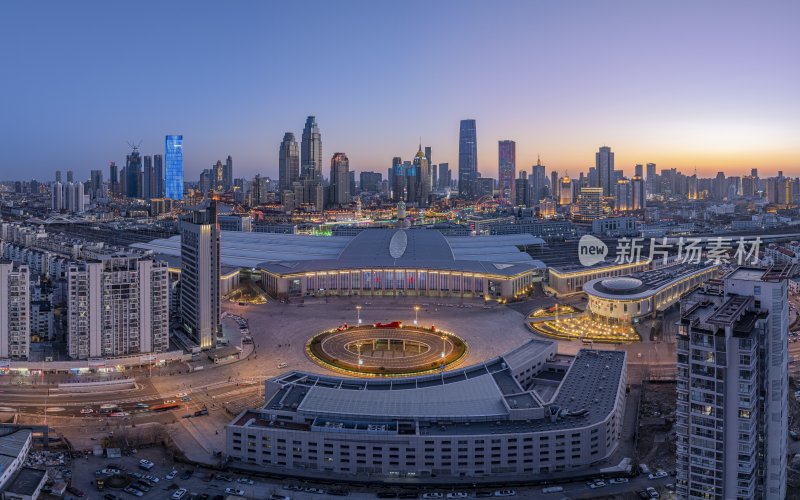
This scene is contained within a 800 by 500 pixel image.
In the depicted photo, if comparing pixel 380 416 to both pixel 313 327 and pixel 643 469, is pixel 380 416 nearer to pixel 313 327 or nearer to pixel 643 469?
pixel 643 469

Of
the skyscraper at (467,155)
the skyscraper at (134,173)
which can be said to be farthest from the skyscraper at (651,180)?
the skyscraper at (134,173)

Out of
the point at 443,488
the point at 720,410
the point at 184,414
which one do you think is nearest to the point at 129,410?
the point at 184,414

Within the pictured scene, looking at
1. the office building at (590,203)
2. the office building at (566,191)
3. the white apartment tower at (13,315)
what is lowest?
the white apartment tower at (13,315)

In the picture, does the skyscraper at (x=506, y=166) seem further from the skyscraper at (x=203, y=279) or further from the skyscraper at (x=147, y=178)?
the skyscraper at (x=203, y=279)

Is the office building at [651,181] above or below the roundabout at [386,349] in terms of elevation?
above

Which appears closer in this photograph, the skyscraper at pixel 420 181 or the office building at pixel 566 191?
the office building at pixel 566 191

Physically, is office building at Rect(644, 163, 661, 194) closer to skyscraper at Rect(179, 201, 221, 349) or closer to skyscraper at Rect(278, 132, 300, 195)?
skyscraper at Rect(278, 132, 300, 195)

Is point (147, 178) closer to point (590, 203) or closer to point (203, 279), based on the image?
point (590, 203)
